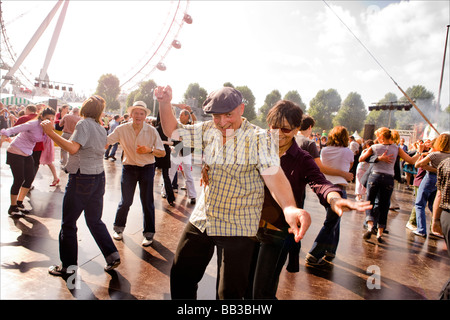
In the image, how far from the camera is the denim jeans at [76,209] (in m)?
2.64

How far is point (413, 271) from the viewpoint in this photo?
3.74m

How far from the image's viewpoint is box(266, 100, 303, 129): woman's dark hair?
6.94 feet

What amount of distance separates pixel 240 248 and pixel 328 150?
8.34 feet

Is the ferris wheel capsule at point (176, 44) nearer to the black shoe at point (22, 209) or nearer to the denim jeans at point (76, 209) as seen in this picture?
the black shoe at point (22, 209)

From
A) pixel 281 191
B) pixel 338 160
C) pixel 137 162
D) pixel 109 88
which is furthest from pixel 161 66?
pixel 109 88

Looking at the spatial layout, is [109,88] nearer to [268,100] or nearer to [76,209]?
[268,100]

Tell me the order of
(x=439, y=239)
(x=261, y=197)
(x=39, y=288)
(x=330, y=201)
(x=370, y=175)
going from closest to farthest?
(x=330, y=201), (x=261, y=197), (x=39, y=288), (x=370, y=175), (x=439, y=239)

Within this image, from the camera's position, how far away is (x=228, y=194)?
1.68 meters

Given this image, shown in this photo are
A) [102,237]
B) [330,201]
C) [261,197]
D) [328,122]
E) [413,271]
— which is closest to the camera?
[330,201]

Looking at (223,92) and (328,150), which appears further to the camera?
(328,150)

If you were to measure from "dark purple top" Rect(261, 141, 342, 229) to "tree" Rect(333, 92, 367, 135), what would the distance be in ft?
221

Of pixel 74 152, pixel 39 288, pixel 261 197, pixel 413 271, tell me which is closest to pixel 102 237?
pixel 39 288

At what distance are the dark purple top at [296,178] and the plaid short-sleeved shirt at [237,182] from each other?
0.65 ft
